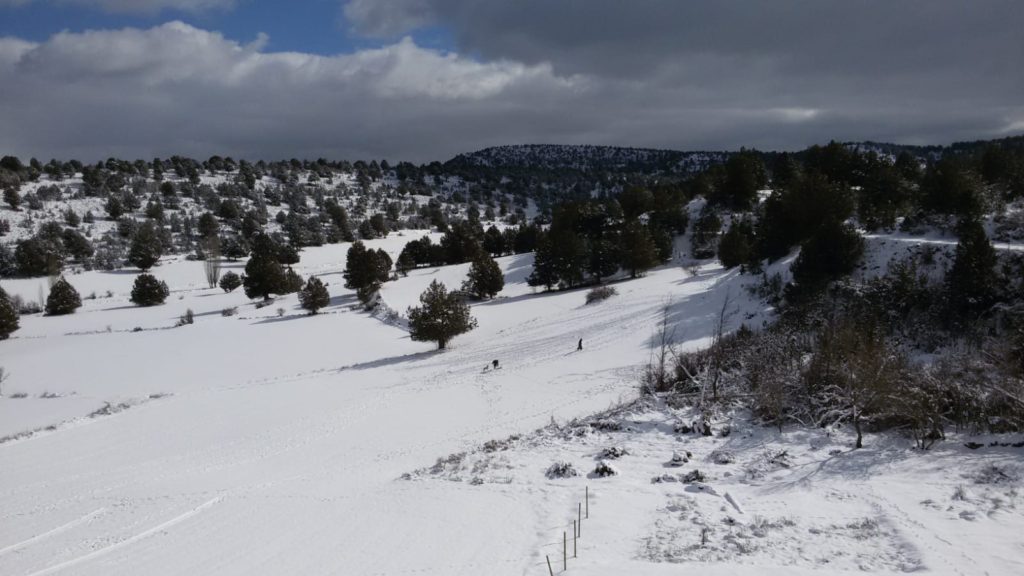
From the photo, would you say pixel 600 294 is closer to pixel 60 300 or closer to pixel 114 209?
pixel 60 300

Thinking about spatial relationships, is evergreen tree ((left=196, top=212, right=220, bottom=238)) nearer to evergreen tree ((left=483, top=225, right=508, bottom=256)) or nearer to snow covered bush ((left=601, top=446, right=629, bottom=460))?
evergreen tree ((left=483, top=225, right=508, bottom=256))

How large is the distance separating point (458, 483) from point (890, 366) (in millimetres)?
8903

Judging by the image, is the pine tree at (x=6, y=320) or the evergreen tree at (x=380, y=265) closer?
the pine tree at (x=6, y=320)

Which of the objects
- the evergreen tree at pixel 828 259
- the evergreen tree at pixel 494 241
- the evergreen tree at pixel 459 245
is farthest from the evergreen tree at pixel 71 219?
the evergreen tree at pixel 828 259

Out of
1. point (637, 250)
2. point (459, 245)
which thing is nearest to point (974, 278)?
point (637, 250)

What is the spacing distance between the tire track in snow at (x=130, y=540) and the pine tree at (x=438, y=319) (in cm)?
2023

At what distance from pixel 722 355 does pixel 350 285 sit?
145ft

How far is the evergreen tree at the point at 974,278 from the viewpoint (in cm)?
1742

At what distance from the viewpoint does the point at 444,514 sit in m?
8.31

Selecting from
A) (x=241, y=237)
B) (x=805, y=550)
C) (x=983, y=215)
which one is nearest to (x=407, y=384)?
(x=805, y=550)

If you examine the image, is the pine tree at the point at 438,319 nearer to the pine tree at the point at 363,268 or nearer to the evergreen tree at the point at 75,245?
the pine tree at the point at 363,268

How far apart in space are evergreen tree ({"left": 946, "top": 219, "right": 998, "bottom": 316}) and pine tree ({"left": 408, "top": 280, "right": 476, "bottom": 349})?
22776mm

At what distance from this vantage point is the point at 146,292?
51656 mm

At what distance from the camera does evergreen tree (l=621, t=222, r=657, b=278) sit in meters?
45.7
